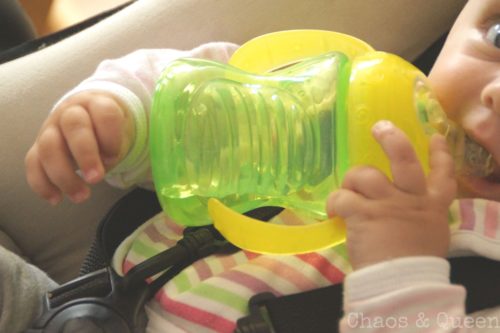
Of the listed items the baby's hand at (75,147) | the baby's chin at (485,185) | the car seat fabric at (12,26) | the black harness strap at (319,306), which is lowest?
the black harness strap at (319,306)

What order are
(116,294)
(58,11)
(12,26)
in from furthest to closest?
(58,11) → (12,26) → (116,294)

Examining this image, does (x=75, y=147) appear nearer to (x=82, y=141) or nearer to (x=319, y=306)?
(x=82, y=141)

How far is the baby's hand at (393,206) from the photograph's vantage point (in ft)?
1.66

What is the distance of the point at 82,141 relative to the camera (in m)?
0.56

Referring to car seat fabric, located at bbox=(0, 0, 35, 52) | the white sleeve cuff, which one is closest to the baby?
the white sleeve cuff

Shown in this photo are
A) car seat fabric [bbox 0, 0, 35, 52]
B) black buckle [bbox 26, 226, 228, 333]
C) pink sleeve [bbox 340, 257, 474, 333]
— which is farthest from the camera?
car seat fabric [bbox 0, 0, 35, 52]

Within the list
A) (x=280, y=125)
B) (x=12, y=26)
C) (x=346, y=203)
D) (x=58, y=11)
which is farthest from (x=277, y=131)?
(x=58, y=11)

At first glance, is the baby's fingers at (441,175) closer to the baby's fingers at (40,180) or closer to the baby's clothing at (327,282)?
the baby's clothing at (327,282)

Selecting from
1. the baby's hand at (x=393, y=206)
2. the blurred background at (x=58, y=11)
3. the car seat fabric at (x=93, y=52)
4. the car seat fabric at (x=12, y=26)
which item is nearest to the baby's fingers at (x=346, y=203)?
the baby's hand at (x=393, y=206)

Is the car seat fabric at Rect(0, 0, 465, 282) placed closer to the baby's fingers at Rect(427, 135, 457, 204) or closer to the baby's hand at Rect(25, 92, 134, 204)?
the baby's hand at Rect(25, 92, 134, 204)

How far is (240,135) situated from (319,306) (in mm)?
188

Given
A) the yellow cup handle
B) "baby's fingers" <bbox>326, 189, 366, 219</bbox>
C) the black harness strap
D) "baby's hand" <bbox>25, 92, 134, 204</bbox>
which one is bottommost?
the black harness strap

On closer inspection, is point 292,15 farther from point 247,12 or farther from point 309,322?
point 309,322

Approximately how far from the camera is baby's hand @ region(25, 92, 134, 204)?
56 centimetres
